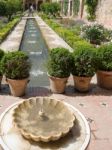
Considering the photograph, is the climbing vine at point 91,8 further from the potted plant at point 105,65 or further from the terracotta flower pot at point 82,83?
the terracotta flower pot at point 82,83

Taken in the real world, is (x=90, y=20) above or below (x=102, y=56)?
below

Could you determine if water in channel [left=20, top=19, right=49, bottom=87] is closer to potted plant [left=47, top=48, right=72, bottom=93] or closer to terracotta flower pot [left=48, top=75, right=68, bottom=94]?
terracotta flower pot [left=48, top=75, right=68, bottom=94]

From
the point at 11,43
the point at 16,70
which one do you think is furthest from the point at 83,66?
the point at 11,43

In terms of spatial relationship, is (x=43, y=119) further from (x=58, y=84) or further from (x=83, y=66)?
(x=83, y=66)

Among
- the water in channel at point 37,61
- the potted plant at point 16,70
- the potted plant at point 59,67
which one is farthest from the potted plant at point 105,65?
the potted plant at point 16,70

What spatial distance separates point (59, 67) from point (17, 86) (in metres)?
1.10

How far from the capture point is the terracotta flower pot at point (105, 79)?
7.30 metres

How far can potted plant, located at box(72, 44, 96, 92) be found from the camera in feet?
22.7

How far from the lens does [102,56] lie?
7.30 metres

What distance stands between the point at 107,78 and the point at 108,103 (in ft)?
3.25

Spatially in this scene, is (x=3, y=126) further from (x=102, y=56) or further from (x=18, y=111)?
(x=102, y=56)

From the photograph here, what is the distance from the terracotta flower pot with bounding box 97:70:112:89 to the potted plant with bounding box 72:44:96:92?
0.45m

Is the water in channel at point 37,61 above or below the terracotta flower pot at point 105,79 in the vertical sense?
below

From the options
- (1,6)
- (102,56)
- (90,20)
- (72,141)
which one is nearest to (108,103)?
(102,56)
